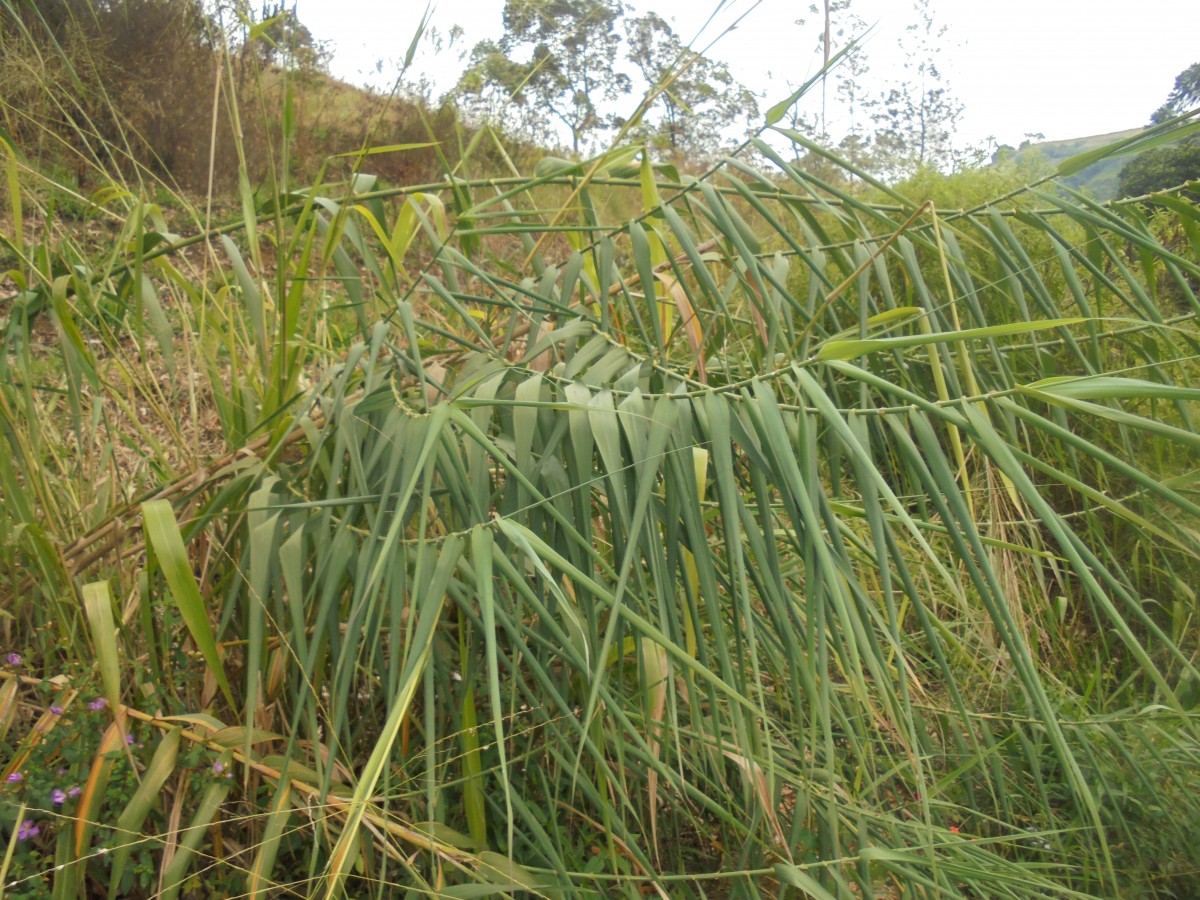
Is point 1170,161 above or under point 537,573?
above

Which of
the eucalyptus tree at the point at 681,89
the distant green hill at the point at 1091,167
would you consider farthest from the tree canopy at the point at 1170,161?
the eucalyptus tree at the point at 681,89

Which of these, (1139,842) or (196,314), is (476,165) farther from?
(1139,842)

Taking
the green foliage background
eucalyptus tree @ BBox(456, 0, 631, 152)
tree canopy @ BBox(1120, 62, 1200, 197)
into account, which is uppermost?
eucalyptus tree @ BBox(456, 0, 631, 152)

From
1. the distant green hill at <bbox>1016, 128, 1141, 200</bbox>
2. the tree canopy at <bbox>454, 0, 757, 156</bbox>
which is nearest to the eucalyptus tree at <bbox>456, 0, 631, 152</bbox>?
the tree canopy at <bbox>454, 0, 757, 156</bbox>

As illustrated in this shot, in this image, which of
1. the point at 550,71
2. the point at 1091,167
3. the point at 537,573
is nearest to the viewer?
the point at 537,573

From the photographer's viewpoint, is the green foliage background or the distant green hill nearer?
the green foliage background

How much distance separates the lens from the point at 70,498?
4.59 feet

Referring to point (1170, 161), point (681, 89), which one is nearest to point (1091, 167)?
point (1170, 161)

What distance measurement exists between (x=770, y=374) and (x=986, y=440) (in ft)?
0.64

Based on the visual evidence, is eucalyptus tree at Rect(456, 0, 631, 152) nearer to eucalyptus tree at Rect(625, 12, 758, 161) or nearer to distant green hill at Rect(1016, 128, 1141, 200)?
eucalyptus tree at Rect(625, 12, 758, 161)

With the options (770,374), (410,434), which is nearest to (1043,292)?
(770,374)

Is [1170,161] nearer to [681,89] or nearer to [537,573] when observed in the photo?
[681,89]

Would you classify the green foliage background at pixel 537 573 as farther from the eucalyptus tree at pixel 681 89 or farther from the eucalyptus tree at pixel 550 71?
the eucalyptus tree at pixel 550 71

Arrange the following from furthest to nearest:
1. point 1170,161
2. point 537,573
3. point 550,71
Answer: point 550,71 → point 1170,161 → point 537,573
